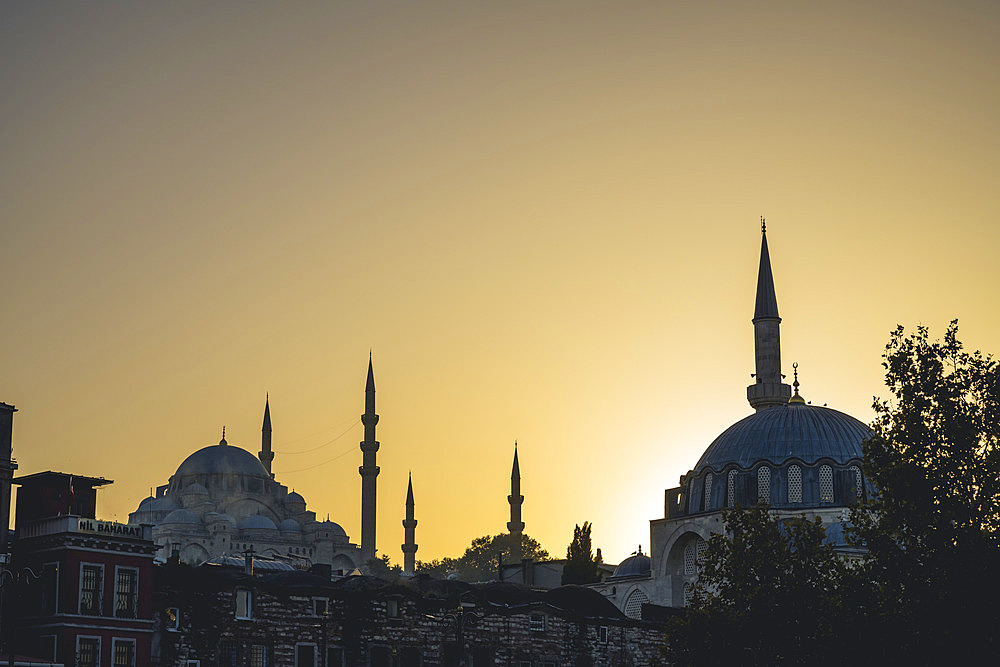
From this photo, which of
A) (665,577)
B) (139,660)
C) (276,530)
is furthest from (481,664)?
(276,530)

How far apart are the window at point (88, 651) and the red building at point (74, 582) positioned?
0.08ft

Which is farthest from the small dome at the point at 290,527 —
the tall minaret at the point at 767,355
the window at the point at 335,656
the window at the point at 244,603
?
the window at the point at 244,603

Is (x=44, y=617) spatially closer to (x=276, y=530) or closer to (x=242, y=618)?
(x=242, y=618)

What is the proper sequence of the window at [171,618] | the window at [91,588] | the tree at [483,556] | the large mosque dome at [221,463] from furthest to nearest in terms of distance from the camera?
1. the tree at [483,556]
2. the large mosque dome at [221,463]
3. the window at [171,618]
4. the window at [91,588]

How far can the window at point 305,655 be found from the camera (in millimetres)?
44531

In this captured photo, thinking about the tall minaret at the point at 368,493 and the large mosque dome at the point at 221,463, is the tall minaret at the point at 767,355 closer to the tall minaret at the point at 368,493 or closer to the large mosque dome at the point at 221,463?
the tall minaret at the point at 368,493

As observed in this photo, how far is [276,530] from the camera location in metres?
106

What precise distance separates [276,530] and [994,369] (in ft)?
262

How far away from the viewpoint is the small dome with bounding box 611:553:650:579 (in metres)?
76.4

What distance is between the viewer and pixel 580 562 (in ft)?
267

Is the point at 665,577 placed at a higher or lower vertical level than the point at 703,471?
lower

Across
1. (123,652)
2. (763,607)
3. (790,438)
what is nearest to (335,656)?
(123,652)

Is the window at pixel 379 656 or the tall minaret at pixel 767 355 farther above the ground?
the tall minaret at pixel 767 355

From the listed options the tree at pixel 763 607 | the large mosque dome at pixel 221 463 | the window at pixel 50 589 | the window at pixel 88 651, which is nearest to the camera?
the tree at pixel 763 607
